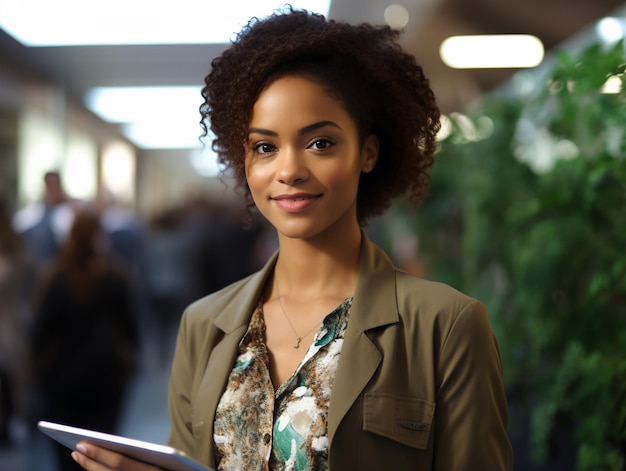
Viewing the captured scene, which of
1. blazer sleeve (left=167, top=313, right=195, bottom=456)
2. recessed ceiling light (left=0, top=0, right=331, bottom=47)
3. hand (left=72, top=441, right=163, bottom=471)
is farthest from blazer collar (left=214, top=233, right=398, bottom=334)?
recessed ceiling light (left=0, top=0, right=331, bottom=47)

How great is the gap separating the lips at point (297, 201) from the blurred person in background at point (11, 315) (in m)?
4.49

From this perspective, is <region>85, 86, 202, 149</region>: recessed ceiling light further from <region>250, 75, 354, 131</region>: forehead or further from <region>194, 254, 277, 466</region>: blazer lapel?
<region>250, 75, 354, 131</region>: forehead

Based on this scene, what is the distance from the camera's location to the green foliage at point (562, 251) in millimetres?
2643

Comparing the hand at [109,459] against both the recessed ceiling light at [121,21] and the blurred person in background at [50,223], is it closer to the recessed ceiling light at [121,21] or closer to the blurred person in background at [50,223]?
the recessed ceiling light at [121,21]

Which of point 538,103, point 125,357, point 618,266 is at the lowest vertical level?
point 125,357

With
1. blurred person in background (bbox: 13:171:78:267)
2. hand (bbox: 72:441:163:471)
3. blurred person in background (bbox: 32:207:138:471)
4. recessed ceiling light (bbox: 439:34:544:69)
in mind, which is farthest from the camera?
recessed ceiling light (bbox: 439:34:544:69)

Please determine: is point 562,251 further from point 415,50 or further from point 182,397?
point 415,50

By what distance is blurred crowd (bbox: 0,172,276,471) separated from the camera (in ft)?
14.6

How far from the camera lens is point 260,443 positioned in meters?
1.64

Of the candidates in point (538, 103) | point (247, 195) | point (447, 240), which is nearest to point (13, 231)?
point (447, 240)

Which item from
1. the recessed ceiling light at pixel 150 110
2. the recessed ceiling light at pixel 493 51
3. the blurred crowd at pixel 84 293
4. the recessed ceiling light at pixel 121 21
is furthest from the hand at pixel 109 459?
the recessed ceiling light at pixel 150 110

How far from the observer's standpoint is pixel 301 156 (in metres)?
1.67

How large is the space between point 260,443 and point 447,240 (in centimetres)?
445

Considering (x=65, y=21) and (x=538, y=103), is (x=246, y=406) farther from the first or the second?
(x=65, y=21)
